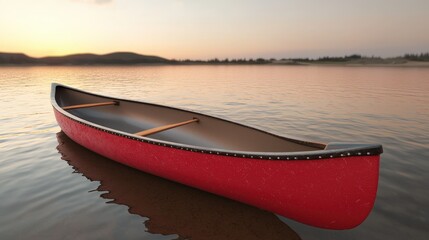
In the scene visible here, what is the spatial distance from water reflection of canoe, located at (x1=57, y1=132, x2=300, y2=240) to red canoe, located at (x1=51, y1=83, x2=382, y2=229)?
33 cm

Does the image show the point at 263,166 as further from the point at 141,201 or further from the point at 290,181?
the point at 141,201

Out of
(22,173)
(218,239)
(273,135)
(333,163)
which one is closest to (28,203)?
(22,173)

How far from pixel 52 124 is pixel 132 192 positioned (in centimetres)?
749

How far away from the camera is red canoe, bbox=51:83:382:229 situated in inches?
125

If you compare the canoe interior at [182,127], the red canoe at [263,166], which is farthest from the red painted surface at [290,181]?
the canoe interior at [182,127]

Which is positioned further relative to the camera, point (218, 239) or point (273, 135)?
point (273, 135)

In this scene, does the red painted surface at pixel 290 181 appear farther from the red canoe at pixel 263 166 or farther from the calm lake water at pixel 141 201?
the calm lake water at pixel 141 201

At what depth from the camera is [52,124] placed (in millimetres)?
10602

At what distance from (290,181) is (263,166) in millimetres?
426

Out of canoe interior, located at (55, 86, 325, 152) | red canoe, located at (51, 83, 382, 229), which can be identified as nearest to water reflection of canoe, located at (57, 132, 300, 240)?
red canoe, located at (51, 83, 382, 229)

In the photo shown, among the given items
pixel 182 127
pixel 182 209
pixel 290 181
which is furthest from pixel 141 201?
pixel 290 181

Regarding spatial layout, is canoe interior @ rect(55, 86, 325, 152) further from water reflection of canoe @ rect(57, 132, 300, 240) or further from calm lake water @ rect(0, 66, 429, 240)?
water reflection of canoe @ rect(57, 132, 300, 240)

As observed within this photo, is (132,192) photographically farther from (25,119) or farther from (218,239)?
(25,119)

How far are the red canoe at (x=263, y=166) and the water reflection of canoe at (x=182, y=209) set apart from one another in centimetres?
33
